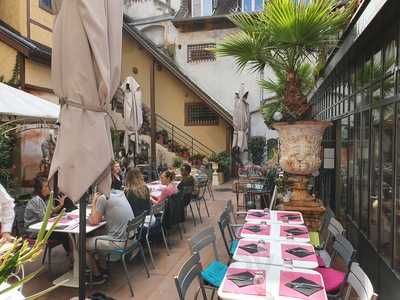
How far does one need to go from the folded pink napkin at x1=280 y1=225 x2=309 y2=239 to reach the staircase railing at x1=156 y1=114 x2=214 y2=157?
424 inches

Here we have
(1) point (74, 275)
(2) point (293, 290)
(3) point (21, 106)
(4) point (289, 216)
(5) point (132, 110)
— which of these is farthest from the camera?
(5) point (132, 110)

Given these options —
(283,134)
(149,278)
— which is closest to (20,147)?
(149,278)

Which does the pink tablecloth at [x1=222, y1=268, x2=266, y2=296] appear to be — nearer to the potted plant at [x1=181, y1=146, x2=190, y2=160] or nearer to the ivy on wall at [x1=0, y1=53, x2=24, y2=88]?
the ivy on wall at [x1=0, y1=53, x2=24, y2=88]

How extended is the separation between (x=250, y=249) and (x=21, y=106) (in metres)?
4.59

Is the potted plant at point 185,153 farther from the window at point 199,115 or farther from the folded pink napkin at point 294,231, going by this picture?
the folded pink napkin at point 294,231

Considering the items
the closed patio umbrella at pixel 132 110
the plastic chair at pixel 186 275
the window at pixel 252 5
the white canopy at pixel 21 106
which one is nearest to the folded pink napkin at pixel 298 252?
the plastic chair at pixel 186 275

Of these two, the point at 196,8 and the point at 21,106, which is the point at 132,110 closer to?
the point at 21,106

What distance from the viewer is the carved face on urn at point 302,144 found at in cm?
524

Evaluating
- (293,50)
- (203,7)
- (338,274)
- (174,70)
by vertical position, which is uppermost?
(203,7)

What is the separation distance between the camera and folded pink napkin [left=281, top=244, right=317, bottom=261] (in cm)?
325

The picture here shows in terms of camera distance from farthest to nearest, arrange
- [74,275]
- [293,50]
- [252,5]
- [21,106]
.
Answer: [252,5], [21,106], [293,50], [74,275]

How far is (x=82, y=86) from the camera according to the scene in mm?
2619

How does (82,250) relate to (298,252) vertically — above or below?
above

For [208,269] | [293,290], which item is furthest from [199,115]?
[293,290]
